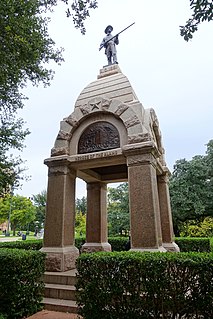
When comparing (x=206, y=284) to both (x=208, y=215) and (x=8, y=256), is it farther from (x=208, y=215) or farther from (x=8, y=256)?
(x=208, y=215)

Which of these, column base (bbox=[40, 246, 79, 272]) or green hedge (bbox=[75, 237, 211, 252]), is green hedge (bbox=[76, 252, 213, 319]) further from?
green hedge (bbox=[75, 237, 211, 252])

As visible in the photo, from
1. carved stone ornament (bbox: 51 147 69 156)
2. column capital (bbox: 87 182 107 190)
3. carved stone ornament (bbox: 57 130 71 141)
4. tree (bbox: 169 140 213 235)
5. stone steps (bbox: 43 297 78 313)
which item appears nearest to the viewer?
stone steps (bbox: 43 297 78 313)

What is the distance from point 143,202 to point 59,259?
2838 millimetres

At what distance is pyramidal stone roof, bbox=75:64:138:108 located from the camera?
25.3 ft

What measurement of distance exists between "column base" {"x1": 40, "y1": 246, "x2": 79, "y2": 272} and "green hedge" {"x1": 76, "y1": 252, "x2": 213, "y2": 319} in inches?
81.7

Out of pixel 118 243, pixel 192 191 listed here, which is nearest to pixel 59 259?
pixel 118 243

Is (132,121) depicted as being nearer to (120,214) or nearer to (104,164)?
(104,164)

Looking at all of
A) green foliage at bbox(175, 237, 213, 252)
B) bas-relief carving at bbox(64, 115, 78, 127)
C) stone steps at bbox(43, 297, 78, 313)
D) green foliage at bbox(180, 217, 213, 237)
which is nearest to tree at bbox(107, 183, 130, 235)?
green foliage at bbox(180, 217, 213, 237)

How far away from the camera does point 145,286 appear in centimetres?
348

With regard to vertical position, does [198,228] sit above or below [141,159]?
below

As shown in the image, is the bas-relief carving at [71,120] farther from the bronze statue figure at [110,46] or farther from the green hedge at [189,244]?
the green hedge at [189,244]

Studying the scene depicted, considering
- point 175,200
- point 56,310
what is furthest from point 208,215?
point 56,310

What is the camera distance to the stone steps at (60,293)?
4578 millimetres

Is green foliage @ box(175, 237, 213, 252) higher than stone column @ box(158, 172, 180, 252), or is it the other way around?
stone column @ box(158, 172, 180, 252)
